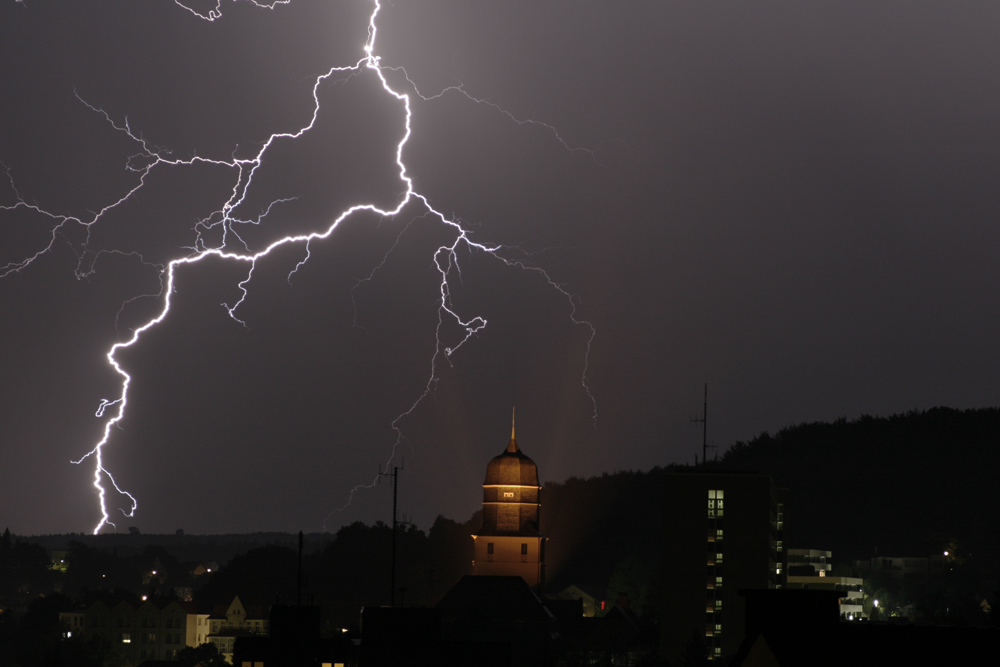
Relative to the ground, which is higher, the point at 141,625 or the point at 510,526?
the point at 510,526

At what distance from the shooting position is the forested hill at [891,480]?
151 metres

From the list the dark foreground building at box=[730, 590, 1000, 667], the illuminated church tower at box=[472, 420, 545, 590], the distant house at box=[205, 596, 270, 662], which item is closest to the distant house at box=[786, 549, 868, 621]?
the illuminated church tower at box=[472, 420, 545, 590]

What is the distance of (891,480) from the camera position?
552ft

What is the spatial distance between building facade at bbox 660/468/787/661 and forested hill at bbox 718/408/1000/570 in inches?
2465

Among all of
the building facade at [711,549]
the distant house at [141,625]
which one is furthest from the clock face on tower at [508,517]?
the distant house at [141,625]

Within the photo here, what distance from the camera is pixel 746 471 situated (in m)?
84.1

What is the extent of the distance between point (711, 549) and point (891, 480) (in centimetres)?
9440

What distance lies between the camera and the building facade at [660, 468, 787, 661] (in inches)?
3105

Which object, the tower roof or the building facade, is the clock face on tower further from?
the building facade

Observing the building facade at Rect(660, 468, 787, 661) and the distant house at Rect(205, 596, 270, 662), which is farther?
the distant house at Rect(205, 596, 270, 662)

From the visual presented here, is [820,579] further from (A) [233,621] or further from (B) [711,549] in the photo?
(A) [233,621]

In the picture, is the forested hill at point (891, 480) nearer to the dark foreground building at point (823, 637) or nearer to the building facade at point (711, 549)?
the building facade at point (711, 549)

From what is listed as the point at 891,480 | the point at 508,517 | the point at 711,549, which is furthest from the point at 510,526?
the point at 891,480

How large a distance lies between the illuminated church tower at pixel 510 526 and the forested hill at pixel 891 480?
6650 cm
